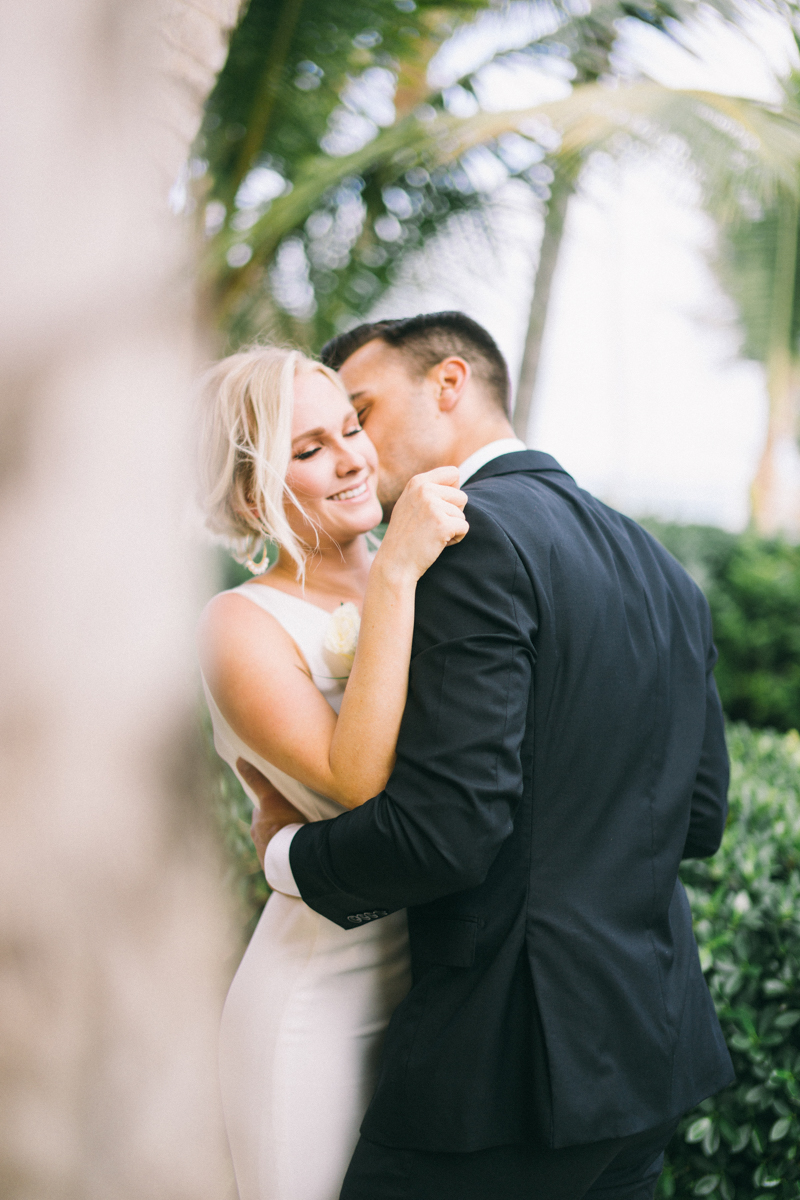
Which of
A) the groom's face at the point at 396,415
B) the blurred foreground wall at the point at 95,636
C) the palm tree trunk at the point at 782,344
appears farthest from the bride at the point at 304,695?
the palm tree trunk at the point at 782,344

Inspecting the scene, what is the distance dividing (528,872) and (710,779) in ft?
2.18

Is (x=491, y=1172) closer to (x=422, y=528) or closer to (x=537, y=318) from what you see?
(x=422, y=528)

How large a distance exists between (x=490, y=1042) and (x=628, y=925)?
0.32 metres

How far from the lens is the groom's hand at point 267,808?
1844 millimetres

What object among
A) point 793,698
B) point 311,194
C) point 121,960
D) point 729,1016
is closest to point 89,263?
point 121,960

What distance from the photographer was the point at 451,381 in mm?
2094

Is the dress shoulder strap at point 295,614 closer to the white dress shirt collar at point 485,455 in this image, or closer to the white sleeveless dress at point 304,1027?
the white sleeveless dress at point 304,1027

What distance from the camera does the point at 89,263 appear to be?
85 cm

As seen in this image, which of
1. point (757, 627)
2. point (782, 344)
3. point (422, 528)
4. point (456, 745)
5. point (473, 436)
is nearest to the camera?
point (456, 745)

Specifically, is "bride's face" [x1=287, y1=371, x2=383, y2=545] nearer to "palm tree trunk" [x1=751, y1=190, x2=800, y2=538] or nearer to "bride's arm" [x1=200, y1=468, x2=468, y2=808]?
"bride's arm" [x1=200, y1=468, x2=468, y2=808]

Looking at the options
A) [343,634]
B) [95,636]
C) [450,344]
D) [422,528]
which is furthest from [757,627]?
[95,636]

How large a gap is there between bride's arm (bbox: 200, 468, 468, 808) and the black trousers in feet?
2.04

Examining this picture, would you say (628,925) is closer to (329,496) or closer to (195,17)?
(329,496)

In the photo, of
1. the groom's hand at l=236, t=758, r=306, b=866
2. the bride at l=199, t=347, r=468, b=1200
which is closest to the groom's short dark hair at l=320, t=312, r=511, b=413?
the bride at l=199, t=347, r=468, b=1200
